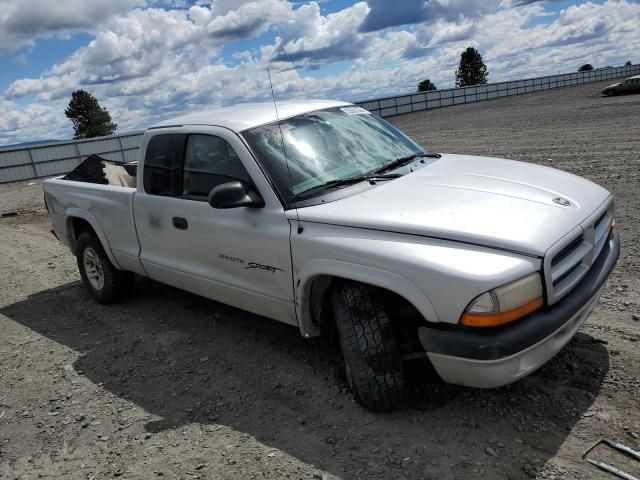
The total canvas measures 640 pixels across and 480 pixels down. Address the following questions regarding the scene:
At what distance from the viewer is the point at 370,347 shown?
3.06 meters

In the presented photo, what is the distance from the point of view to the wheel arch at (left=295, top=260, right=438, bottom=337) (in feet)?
8.89

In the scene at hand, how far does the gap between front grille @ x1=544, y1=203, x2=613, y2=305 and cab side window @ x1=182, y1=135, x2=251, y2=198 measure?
6.53 ft

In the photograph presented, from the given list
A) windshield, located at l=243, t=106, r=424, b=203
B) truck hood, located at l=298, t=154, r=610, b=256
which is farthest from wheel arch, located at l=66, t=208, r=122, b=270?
truck hood, located at l=298, t=154, r=610, b=256

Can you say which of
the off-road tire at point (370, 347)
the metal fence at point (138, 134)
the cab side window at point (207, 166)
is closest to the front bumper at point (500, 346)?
the off-road tire at point (370, 347)

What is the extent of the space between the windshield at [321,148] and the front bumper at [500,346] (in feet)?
4.31

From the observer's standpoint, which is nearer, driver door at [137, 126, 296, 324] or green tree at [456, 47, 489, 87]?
driver door at [137, 126, 296, 324]

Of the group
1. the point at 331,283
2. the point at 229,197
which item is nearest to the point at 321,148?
the point at 229,197

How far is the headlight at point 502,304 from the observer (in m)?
2.55

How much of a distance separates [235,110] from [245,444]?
103 inches

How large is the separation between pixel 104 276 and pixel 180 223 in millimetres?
1820

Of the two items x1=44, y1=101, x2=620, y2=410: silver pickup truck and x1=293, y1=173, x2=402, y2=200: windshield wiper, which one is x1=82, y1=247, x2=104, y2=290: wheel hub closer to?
x1=44, y1=101, x2=620, y2=410: silver pickup truck

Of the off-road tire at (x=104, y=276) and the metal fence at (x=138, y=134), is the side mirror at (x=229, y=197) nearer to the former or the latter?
the off-road tire at (x=104, y=276)

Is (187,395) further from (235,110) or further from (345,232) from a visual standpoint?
(235,110)

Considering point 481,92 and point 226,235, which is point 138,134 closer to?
point 226,235
